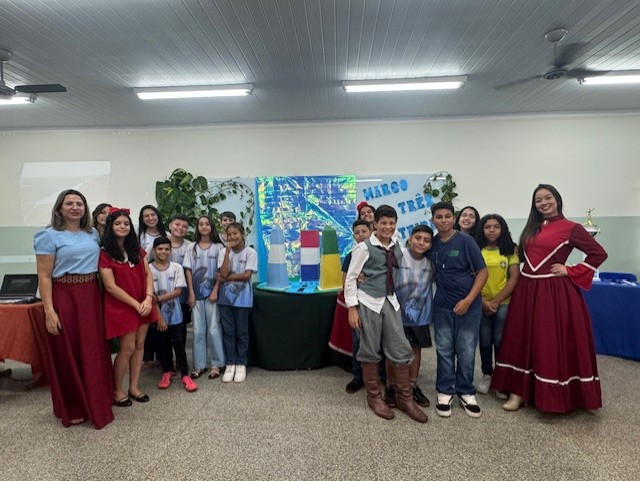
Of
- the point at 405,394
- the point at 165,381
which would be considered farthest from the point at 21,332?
the point at 405,394

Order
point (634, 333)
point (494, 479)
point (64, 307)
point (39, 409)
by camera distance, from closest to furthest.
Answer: point (494, 479), point (64, 307), point (39, 409), point (634, 333)

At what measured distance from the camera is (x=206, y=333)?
3.03 metres

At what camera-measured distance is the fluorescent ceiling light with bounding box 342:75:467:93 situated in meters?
3.51

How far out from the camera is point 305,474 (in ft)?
5.84

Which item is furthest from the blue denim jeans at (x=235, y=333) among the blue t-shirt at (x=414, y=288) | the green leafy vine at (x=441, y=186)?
Answer: the green leafy vine at (x=441, y=186)

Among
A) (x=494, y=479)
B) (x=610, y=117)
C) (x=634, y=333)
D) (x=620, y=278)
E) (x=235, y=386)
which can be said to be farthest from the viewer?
(x=610, y=117)

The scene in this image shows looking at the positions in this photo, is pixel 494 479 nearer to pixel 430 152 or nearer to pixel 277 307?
pixel 277 307

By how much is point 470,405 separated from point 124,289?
242 centimetres

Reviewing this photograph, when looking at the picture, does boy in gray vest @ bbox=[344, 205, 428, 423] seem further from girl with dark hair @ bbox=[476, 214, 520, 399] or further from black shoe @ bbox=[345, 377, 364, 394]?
girl with dark hair @ bbox=[476, 214, 520, 399]

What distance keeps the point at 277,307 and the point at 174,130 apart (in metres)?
3.27

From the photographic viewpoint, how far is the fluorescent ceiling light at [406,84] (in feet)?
11.5

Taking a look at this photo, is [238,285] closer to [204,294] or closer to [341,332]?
[204,294]

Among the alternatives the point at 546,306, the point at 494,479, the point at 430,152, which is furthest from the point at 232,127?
the point at 494,479

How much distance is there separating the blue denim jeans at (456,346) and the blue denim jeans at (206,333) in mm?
1743
